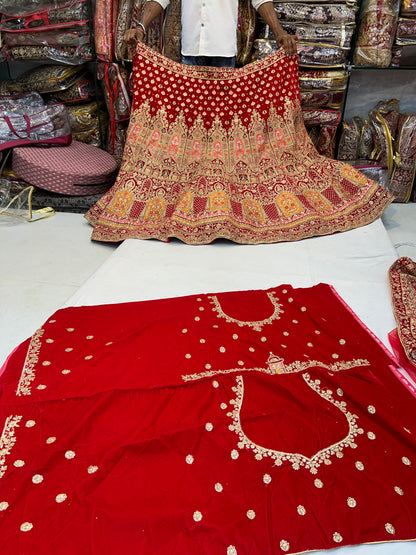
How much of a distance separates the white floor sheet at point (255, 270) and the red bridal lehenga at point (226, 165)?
0.15 metres

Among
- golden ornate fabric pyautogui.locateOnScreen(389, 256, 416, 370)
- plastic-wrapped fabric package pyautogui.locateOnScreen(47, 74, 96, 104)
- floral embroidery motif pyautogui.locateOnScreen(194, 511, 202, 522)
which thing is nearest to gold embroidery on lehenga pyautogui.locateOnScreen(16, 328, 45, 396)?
floral embroidery motif pyautogui.locateOnScreen(194, 511, 202, 522)

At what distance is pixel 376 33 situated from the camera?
2.73 metres

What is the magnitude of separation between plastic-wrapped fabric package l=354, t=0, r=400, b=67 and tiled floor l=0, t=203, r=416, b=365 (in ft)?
3.45

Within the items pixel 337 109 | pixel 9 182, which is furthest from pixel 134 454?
pixel 337 109

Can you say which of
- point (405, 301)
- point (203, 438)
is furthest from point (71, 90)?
point (203, 438)

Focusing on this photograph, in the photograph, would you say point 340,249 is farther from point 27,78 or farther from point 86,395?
point 27,78

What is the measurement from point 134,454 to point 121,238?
4.77ft

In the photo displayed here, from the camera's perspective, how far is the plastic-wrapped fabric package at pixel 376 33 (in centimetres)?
268

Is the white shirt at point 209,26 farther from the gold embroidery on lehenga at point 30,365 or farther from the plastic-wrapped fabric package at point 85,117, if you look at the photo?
the gold embroidery on lehenga at point 30,365

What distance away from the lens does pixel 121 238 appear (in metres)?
2.29

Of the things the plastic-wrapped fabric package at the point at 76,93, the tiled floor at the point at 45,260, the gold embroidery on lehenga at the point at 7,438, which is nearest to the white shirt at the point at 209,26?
the plastic-wrapped fabric package at the point at 76,93

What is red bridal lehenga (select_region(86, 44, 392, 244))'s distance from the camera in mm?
2338

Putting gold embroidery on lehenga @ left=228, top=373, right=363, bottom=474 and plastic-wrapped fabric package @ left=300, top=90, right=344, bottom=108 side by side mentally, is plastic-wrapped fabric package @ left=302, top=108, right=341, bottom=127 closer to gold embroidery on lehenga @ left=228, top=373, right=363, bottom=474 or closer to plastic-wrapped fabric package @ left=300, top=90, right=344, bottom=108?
plastic-wrapped fabric package @ left=300, top=90, right=344, bottom=108

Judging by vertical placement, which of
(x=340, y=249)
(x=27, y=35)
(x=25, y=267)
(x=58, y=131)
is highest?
(x=27, y=35)
